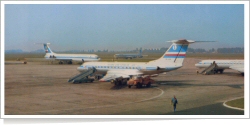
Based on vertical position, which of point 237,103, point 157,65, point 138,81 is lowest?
point 237,103

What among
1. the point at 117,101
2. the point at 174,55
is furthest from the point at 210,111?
the point at 174,55

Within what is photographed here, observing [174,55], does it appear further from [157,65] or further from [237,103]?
[237,103]

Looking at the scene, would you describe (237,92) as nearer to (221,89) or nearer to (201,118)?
(221,89)

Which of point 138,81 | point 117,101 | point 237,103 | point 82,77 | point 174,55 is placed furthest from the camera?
point 82,77

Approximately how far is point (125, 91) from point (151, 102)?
5572mm

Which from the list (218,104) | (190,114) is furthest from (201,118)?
(218,104)

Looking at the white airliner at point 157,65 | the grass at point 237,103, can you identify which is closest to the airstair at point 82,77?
the white airliner at point 157,65

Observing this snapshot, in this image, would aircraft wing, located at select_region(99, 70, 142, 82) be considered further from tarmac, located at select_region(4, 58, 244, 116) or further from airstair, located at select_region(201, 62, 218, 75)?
airstair, located at select_region(201, 62, 218, 75)

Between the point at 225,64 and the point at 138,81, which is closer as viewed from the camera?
the point at 138,81

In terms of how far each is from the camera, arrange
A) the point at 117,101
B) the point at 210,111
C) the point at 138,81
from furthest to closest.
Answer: the point at 138,81 < the point at 117,101 < the point at 210,111

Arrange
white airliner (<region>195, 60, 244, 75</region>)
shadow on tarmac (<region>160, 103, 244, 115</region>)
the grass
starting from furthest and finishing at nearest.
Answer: white airliner (<region>195, 60, 244, 75</region>), the grass, shadow on tarmac (<region>160, 103, 244, 115</region>)

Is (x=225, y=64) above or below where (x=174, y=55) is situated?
below

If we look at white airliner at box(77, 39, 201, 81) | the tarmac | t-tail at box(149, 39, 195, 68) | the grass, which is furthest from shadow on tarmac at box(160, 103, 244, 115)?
t-tail at box(149, 39, 195, 68)

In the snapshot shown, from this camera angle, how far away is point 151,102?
21.5 meters
